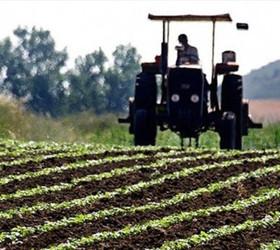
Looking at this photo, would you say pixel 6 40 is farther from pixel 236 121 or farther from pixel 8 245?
pixel 8 245

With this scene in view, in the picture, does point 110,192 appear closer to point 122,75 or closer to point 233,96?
point 233,96

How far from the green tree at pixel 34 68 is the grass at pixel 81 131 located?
20013 millimetres

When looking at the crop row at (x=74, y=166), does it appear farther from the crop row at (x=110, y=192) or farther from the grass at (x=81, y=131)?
the grass at (x=81, y=131)

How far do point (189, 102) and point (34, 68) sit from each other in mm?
41951

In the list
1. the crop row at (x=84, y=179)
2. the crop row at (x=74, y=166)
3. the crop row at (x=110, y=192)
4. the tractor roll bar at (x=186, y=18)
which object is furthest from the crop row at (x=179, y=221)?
the tractor roll bar at (x=186, y=18)

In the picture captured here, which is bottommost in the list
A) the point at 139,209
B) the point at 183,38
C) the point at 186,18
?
the point at 139,209

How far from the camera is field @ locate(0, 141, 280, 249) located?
10.2m

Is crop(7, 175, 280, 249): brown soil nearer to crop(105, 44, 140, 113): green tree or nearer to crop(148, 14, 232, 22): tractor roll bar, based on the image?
crop(148, 14, 232, 22): tractor roll bar

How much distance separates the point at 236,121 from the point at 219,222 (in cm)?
743

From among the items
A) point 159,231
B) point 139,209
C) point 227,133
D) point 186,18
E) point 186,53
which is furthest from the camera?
point 186,18

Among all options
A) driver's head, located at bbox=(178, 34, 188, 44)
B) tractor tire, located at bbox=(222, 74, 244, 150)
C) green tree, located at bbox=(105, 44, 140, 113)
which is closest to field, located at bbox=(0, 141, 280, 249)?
driver's head, located at bbox=(178, 34, 188, 44)

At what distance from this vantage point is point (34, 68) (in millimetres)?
59500

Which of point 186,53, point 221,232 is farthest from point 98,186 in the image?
point 186,53

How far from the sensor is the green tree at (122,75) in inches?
2163
